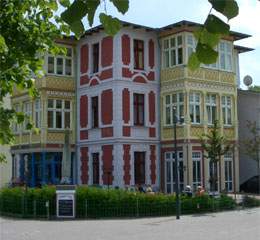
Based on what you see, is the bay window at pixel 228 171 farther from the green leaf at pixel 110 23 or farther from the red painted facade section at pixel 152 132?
the green leaf at pixel 110 23

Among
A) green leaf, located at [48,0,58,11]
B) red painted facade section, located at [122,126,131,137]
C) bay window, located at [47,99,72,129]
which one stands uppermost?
bay window, located at [47,99,72,129]

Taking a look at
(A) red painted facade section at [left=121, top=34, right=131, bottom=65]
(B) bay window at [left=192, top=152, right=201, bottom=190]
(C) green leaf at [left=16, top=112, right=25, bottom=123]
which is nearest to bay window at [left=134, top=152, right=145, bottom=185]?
(B) bay window at [left=192, top=152, right=201, bottom=190]

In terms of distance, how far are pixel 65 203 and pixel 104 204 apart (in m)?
1.69

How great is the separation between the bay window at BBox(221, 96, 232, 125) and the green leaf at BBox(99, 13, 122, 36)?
3476 cm

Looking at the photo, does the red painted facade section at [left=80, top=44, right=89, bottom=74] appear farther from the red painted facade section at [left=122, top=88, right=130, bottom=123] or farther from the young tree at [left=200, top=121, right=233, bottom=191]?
the young tree at [left=200, top=121, right=233, bottom=191]

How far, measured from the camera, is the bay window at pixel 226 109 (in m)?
36.8

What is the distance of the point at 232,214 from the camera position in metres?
25.1

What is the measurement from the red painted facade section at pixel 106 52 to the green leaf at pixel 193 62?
3281 cm

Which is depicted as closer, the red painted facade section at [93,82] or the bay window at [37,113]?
the red painted facade section at [93,82]

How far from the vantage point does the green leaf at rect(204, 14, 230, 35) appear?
211 cm

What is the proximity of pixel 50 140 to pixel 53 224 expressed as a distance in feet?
49.0

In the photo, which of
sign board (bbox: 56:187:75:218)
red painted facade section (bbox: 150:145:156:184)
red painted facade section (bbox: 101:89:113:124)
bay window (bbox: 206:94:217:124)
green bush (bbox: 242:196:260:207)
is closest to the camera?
sign board (bbox: 56:187:75:218)

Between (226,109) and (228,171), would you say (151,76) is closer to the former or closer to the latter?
(226,109)

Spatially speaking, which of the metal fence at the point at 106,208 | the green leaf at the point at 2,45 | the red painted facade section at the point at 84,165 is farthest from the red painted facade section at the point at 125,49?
the green leaf at the point at 2,45
